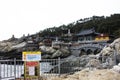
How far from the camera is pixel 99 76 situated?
12188mm

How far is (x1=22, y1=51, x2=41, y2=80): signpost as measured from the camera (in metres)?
12.1

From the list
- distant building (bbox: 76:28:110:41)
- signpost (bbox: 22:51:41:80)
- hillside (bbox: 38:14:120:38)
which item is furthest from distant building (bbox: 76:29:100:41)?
signpost (bbox: 22:51:41:80)

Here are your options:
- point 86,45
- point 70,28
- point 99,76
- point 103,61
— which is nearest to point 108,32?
point 86,45

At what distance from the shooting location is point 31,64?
12.2 metres

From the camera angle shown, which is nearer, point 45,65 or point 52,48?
point 45,65

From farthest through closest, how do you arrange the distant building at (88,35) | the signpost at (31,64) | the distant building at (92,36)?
the distant building at (88,35) < the distant building at (92,36) < the signpost at (31,64)

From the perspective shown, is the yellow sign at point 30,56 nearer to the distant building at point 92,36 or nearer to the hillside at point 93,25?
the distant building at point 92,36

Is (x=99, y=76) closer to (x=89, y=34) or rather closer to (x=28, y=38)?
(x=89, y=34)

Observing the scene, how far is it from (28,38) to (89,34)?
823 inches

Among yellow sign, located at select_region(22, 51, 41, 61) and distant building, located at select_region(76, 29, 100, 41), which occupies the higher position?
distant building, located at select_region(76, 29, 100, 41)

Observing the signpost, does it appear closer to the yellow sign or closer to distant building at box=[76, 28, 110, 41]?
the yellow sign

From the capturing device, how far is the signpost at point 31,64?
1214 cm

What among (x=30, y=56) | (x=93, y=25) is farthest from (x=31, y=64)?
(x=93, y=25)

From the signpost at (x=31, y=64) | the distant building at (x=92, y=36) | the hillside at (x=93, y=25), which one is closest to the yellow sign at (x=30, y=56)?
the signpost at (x=31, y=64)
